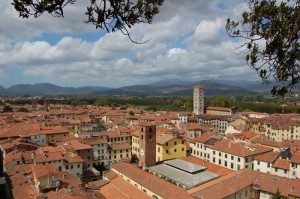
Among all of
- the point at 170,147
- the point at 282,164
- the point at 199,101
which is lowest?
the point at 282,164

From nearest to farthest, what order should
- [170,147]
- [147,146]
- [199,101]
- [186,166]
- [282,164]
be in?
[186,166], [282,164], [147,146], [170,147], [199,101]

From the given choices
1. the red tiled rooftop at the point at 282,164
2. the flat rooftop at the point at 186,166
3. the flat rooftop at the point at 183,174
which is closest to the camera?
the flat rooftop at the point at 183,174

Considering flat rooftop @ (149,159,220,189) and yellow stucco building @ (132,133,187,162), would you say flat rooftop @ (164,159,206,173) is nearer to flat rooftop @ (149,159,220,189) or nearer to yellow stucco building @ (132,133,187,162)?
flat rooftop @ (149,159,220,189)

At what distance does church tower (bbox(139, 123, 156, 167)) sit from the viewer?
41438mm

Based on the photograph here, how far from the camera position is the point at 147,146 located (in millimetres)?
41656

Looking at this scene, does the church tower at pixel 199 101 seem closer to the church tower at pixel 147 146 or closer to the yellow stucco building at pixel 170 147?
the yellow stucco building at pixel 170 147

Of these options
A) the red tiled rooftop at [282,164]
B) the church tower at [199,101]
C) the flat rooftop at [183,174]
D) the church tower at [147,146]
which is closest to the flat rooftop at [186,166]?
the flat rooftop at [183,174]

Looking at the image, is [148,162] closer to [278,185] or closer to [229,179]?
[229,179]

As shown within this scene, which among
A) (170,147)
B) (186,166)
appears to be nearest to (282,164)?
(186,166)

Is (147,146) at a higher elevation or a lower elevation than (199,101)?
lower

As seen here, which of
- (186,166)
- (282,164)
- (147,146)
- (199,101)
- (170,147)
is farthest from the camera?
(199,101)

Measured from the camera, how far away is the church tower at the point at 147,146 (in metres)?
41.4

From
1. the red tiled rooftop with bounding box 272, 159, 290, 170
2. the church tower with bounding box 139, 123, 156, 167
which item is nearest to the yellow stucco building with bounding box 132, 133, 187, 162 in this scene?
the church tower with bounding box 139, 123, 156, 167

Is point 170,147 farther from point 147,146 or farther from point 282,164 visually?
point 282,164
